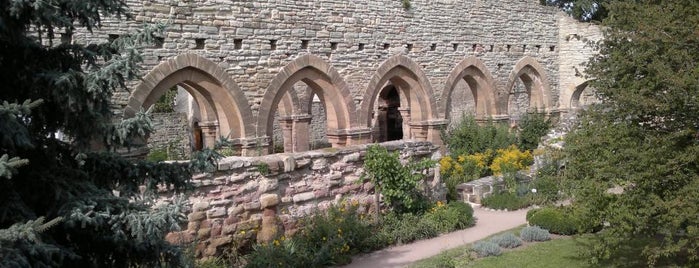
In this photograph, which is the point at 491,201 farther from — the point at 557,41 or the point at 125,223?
the point at 557,41

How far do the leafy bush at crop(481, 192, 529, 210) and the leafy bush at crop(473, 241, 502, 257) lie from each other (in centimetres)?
342

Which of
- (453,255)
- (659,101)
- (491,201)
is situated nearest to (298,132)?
(491,201)

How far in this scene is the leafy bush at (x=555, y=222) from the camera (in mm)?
9250

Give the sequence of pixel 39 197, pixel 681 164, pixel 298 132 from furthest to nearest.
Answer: pixel 298 132 → pixel 681 164 → pixel 39 197

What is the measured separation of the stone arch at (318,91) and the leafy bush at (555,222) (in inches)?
237

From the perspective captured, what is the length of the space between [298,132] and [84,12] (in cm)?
1259

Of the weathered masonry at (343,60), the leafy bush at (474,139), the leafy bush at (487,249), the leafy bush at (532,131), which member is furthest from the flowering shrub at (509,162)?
the leafy bush at (487,249)

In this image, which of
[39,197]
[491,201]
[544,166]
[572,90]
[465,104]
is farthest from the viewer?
[465,104]

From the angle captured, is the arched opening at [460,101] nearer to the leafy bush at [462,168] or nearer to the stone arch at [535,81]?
the stone arch at [535,81]

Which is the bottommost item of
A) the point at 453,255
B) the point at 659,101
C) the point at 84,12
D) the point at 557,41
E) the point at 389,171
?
the point at 453,255

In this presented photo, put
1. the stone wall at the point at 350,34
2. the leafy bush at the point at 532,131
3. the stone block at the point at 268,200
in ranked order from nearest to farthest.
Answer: the stone block at the point at 268,200 < the stone wall at the point at 350,34 < the leafy bush at the point at 532,131

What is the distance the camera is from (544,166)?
12805 mm

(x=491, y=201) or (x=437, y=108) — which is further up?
(x=437, y=108)

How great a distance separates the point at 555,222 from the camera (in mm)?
9289
